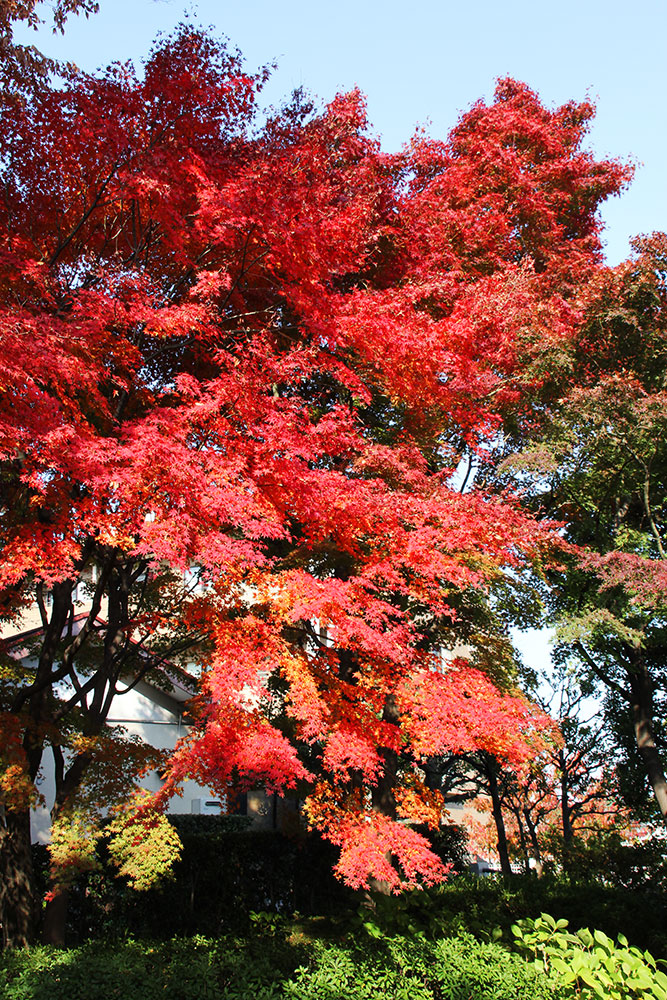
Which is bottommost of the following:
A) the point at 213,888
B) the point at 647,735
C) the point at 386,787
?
the point at 213,888

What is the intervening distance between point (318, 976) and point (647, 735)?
12.2 meters

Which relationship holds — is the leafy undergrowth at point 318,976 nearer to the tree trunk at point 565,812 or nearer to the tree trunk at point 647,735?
the tree trunk at point 647,735

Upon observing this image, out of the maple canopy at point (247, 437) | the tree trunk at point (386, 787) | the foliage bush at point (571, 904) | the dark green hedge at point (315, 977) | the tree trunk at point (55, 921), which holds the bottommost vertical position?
the foliage bush at point (571, 904)

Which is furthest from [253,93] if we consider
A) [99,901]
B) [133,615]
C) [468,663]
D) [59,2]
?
[99,901]

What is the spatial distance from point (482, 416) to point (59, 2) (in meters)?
9.43

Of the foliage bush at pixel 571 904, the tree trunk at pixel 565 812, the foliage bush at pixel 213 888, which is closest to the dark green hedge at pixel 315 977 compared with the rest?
the foliage bush at pixel 571 904

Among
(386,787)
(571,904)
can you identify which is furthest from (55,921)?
(571,904)

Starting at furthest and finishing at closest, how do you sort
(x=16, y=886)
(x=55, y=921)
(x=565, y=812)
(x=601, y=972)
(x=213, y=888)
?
(x=565, y=812), (x=213, y=888), (x=55, y=921), (x=16, y=886), (x=601, y=972)

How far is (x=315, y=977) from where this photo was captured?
5.10 m

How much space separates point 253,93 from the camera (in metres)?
10.5

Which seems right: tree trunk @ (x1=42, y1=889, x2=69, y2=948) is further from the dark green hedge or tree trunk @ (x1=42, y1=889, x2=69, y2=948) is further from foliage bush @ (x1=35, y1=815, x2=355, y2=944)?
the dark green hedge

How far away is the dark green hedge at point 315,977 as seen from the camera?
502cm

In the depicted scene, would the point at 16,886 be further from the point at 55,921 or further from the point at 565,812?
the point at 565,812

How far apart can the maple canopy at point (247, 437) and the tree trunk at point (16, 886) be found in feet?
3.26
